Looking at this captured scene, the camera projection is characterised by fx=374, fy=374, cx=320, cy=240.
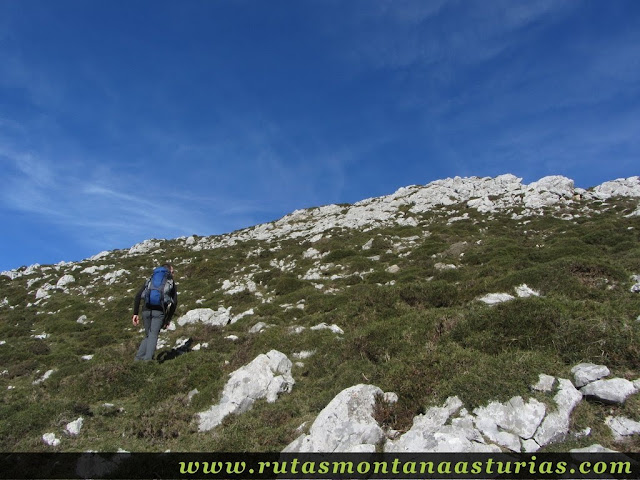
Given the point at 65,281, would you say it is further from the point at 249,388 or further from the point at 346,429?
the point at 346,429

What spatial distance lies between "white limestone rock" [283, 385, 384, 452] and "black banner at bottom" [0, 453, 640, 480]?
0.14 meters

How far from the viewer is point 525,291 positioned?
1223cm

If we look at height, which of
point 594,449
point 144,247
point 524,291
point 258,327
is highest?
point 144,247

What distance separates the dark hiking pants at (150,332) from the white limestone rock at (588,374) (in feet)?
34.1

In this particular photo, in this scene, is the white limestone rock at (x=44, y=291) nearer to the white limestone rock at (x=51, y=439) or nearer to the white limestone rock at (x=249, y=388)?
the white limestone rock at (x=51, y=439)

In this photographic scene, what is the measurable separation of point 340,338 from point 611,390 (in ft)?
20.2

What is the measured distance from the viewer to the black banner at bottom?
4496 millimetres

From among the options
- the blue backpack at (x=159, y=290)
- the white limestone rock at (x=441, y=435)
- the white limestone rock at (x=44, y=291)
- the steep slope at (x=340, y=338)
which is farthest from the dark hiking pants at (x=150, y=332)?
the white limestone rock at (x=44, y=291)

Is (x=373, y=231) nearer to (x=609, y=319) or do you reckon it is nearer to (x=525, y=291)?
(x=525, y=291)

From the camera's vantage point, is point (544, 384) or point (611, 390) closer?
point (611, 390)

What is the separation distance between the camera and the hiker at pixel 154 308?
11180mm

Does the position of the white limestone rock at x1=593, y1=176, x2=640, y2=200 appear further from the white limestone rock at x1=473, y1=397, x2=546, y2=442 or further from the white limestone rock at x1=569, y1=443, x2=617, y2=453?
the white limestone rock at x1=569, y1=443, x2=617, y2=453

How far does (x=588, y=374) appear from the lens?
19.5 feet

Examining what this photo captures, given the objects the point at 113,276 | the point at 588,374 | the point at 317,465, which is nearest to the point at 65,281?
the point at 113,276
